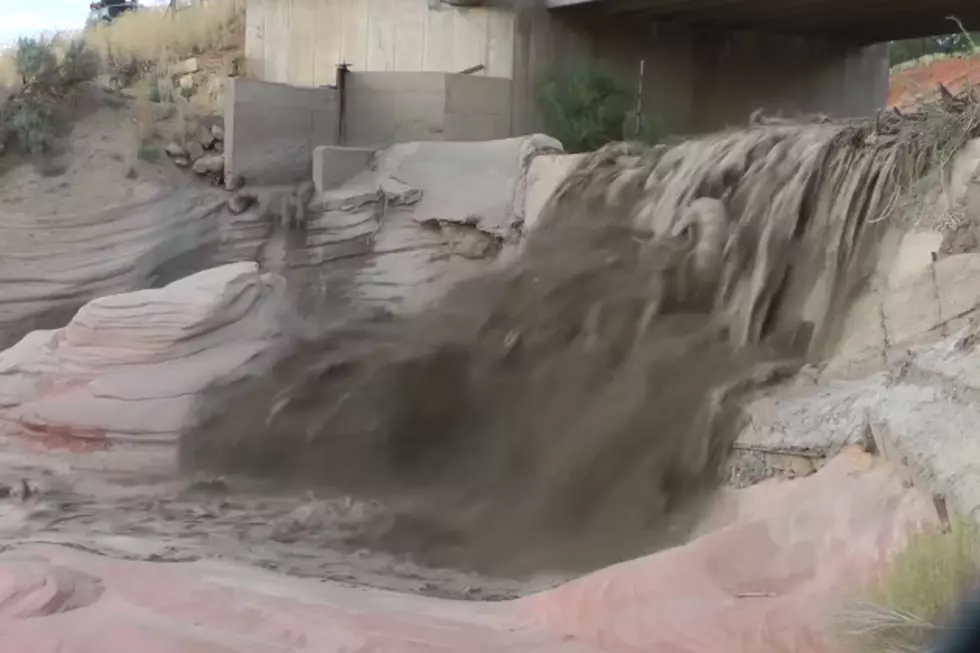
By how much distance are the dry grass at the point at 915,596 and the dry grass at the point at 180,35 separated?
12.5 meters

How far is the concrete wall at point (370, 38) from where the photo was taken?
12.0 m

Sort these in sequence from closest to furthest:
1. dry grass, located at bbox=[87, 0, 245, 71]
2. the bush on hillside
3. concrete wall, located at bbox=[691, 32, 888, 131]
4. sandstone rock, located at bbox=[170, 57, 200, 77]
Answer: the bush on hillside → concrete wall, located at bbox=[691, 32, 888, 131] → sandstone rock, located at bbox=[170, 57, 200, 77] → dry grass, located at bbox=[87, 0, 245, 71]

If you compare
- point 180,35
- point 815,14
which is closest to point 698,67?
point 815,14

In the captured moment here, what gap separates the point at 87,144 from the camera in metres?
10.9

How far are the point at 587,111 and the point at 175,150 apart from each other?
401 cm

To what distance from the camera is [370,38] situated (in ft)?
41.1

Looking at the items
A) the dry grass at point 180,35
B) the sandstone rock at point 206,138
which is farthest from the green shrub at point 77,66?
the dry grass at point 180,35

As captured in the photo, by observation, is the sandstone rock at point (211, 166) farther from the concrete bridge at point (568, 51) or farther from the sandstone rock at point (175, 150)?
the concrete bridge at point (568, 51)

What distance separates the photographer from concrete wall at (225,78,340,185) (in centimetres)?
1027

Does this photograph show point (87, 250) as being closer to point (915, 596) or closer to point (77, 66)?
point (77, 66)

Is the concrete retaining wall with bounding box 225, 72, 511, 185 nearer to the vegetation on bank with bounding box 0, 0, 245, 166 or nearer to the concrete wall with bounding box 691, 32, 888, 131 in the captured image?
the vegetation on bank with bounding box 0, 0, 245, 166

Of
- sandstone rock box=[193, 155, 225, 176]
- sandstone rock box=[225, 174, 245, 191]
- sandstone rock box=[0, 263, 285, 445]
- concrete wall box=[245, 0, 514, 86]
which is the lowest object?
sandstone rock box=[0, 263, 285, 445]

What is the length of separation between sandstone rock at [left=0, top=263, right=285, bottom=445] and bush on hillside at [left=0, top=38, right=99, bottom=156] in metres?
3.63

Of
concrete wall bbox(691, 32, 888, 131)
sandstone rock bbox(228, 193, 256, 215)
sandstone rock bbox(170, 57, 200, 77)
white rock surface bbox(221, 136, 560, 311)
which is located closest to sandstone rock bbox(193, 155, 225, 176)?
sandstone rock bbox(228, 193, 256, 215)
